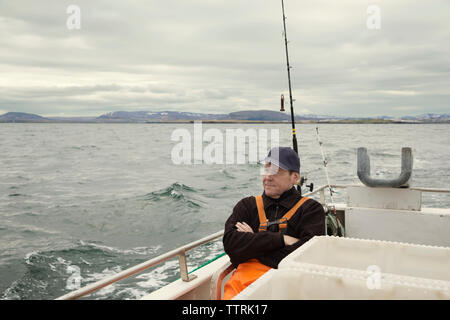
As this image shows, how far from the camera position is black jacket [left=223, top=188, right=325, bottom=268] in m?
2.51

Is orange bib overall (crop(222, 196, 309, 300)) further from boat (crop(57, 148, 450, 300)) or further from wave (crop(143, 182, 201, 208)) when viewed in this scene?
wave (crop(143, 182, 201, 208))

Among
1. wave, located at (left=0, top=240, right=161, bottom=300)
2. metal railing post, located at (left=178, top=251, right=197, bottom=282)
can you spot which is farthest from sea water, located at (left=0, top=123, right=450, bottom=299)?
metal railing post, located at (left=178, top=251, right=197, bottom=282)

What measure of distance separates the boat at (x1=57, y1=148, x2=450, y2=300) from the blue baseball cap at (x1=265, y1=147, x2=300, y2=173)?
24.6 inches

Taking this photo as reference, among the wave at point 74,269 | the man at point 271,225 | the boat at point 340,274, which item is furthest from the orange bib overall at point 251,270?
the wave at point 74,269

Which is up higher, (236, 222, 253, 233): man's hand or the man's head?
the man's head

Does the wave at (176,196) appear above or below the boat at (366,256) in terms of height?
below

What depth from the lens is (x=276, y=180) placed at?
276 cm

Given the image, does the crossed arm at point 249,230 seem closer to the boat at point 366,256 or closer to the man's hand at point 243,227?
the man's hand at point 243,227

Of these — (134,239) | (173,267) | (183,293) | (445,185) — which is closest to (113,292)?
(173,267)

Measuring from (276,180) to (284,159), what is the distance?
0.18 m

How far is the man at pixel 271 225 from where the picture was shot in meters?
2.51

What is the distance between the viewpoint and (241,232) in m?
2.58
